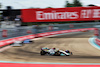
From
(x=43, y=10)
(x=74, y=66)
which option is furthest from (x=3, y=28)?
(x=74, y=66)

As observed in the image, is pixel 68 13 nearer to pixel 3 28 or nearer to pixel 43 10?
pixel 43 10

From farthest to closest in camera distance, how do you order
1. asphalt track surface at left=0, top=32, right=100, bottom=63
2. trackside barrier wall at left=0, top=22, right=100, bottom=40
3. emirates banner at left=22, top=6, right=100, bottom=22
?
trackside barrier wall at left=0, top=22, right=100, bottom=40
emirates banner at left=22, top=6, right=100, bottom=22
asphalt track surface at left=0, top=32, right=100, bottom=63

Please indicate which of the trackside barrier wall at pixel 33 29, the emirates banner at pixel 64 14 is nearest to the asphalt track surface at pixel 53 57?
the emirates banner at pixel 64 14

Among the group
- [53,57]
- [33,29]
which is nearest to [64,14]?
[53,57]

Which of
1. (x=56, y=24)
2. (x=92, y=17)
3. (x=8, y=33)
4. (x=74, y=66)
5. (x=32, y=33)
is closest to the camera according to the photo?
(x=74, y=66)

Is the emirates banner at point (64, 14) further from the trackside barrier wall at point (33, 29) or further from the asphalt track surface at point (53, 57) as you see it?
the trackside barrier wall at point (33, 29)

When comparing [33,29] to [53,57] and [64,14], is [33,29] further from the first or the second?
[53,57]

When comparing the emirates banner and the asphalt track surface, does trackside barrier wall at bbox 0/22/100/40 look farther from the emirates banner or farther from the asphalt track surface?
the emirates banner

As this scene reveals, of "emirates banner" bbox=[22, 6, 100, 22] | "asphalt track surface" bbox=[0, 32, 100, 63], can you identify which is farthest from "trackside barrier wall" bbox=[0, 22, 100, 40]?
"emirates banner" bbox=[22, 6, 100, 22]

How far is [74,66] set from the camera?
5.29 m

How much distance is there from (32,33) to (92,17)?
330 inches

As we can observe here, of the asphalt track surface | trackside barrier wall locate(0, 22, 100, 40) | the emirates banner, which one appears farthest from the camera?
trackside barrier wall locate(0, 22, 100, 40)

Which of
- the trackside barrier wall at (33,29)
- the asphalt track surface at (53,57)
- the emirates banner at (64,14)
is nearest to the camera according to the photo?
the asphalt track surface at (53,57)

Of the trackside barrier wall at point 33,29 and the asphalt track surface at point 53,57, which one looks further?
the trackside barrier wall at point 33,29
